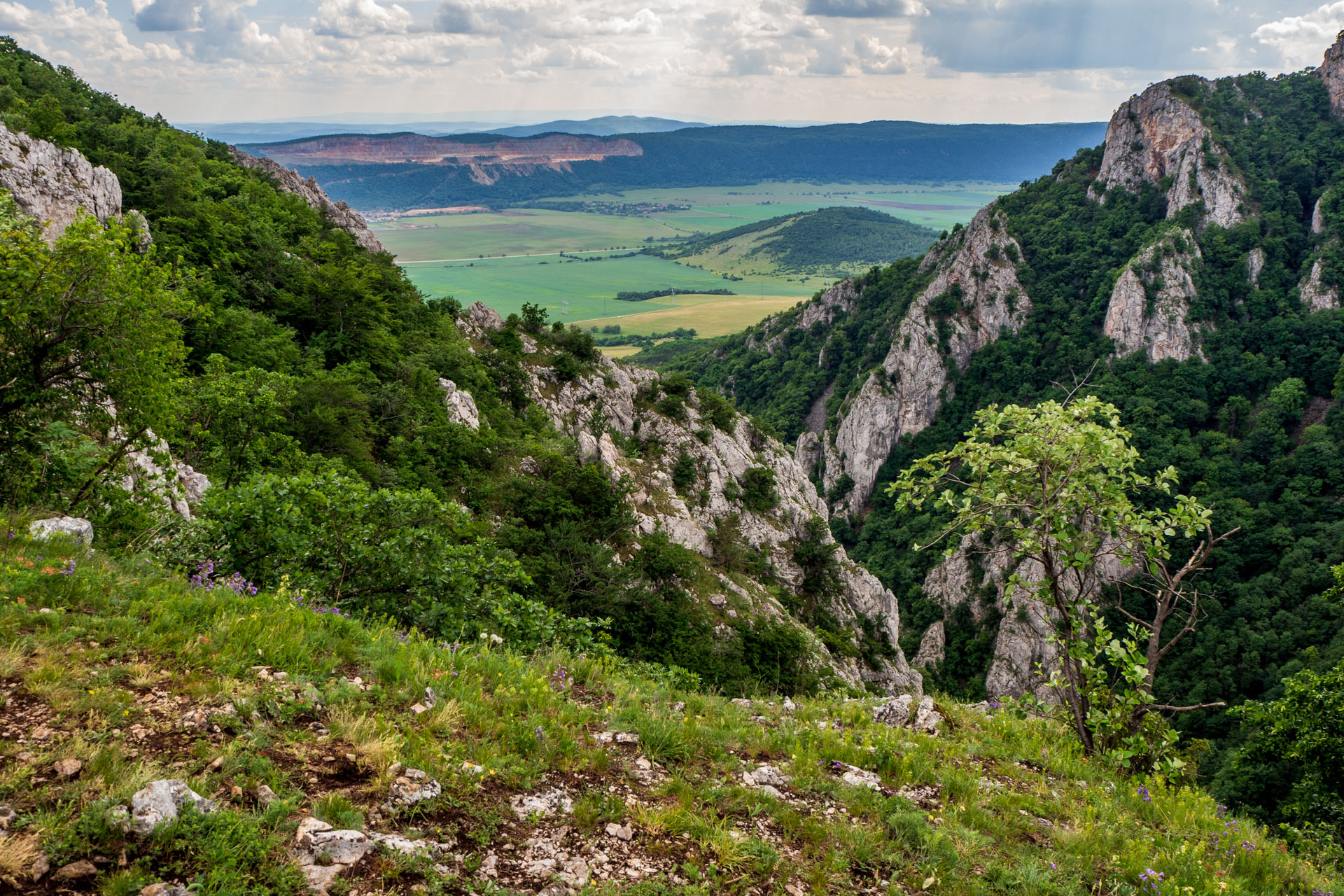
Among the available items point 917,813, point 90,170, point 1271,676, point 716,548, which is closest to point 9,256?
point 917,813

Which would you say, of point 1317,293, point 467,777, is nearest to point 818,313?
point 1317,293

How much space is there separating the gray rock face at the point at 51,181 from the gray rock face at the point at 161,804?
26897 mm

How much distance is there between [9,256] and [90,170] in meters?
24.7

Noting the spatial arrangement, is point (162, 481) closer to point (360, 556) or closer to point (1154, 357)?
point (360, 556)

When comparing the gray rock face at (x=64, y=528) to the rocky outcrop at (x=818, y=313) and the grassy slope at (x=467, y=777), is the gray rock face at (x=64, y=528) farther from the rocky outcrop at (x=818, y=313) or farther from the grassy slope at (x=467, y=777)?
the rocky outcrop at (x=818, y=313)

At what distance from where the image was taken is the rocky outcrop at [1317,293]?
10656cm

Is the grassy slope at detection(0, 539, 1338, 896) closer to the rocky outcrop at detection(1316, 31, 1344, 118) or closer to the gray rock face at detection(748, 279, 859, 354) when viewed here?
the gray rock face at detection(748, 279, 859, 354)

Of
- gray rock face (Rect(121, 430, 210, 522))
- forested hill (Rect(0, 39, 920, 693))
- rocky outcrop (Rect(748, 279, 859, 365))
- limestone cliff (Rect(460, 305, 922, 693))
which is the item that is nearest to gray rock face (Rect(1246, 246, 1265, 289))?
rocky outcrop (Rect(748, 279, 859, 365))

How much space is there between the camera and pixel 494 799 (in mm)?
6523

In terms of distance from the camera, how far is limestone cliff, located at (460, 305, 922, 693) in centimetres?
3772

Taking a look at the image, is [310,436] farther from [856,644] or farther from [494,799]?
[856,644]

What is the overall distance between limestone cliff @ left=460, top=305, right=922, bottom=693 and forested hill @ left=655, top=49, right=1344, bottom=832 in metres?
32.5

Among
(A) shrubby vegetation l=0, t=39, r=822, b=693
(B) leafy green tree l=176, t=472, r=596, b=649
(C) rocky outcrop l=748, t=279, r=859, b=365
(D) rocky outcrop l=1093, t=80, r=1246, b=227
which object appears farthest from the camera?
(C) rocky outcrop l=748, t=279, r=859, b=365

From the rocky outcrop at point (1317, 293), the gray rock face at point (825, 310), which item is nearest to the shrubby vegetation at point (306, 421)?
the rocky outcrop at point (1317, 293)
